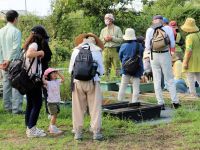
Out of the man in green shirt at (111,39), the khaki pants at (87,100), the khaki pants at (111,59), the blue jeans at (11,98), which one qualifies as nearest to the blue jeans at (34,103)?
the khaki pants at (87,100)

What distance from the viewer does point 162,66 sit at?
916 cm

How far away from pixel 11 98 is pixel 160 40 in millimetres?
3078

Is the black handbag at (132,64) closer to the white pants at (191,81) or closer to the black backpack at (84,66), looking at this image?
the white pants at (191,81)

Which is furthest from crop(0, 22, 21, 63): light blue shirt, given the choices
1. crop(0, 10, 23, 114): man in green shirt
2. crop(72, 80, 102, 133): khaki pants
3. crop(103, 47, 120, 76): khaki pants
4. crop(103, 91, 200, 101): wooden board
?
crop(103, 47, 120, 76): khaki pants

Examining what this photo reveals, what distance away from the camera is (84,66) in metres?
6.62

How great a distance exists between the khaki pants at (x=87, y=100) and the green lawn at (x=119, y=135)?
0.25 meters

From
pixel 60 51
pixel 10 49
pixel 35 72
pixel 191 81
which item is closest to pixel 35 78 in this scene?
pixel 35 72

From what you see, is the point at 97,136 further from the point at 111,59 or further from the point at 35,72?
A: the point at 111,59

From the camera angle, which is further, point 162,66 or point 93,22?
point 93,22

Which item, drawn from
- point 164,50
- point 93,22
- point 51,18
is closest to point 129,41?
point 164,50

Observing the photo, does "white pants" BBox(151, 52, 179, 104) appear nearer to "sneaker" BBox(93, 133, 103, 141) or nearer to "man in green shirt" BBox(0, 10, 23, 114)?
"man in green shirt" BBox(0, 10, 23, 114)

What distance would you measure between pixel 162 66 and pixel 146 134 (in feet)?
7.19

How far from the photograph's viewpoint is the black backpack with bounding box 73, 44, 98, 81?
662 cm

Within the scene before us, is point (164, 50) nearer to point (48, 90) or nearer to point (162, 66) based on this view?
point (162, 66)
